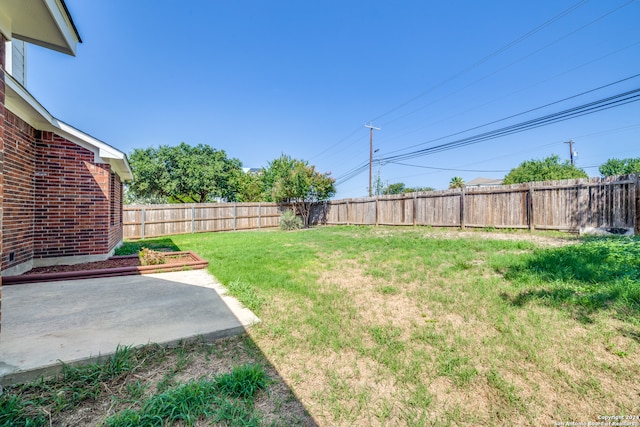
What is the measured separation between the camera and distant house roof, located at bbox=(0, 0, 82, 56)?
1996 mm

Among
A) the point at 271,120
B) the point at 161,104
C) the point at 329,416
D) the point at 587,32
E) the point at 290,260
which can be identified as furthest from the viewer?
the point at 271,120

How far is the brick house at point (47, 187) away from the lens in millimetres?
4371

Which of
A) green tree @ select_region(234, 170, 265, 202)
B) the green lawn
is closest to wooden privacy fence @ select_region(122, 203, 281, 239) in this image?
green tree @ select_region(234, 170, 265, 202)

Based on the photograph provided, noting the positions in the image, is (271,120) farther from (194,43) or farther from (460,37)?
(460,37)

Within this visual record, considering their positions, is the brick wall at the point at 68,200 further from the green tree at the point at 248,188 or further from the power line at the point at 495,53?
the green tree at the point at 248,188

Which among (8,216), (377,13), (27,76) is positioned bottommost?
(8,216)

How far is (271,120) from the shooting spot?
781 inches

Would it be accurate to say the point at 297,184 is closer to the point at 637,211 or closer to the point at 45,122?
the point at 45,122

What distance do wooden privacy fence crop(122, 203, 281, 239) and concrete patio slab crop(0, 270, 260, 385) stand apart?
9.76 m

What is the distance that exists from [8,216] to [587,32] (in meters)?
17.4

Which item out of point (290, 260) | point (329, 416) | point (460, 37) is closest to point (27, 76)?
point (290, 260)

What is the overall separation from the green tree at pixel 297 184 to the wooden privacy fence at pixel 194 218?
1353mm

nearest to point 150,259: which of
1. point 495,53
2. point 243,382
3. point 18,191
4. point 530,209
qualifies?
point 18,191

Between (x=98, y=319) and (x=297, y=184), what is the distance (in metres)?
13.6
